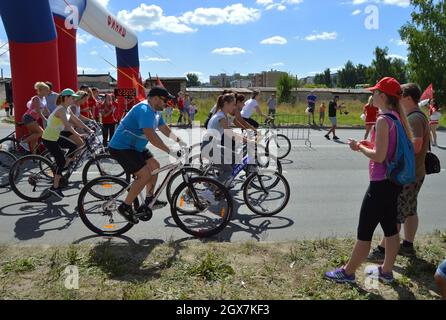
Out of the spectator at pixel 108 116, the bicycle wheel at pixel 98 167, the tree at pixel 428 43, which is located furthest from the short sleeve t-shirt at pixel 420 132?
the tree at pixel 428 43

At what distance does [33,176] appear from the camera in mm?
6941

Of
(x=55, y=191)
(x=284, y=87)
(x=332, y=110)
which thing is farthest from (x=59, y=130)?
(x=284, y=87)

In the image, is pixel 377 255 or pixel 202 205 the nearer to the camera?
pixel 377 255

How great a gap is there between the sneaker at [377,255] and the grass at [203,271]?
0.20 metres

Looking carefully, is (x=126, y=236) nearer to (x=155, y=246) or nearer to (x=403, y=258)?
(x=155, y=246)

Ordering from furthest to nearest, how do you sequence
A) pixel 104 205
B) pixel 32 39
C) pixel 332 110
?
pixel 332 110 < pixel 32 39 < pixel 104 205

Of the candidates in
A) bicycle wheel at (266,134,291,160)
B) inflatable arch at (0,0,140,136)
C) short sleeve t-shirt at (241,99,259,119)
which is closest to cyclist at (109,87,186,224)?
bicycle wheel at (266,134,291,160)

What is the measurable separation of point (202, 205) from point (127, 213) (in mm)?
1003

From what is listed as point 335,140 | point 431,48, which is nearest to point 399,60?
point 431,48

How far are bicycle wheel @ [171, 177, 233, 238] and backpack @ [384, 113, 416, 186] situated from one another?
2254mm

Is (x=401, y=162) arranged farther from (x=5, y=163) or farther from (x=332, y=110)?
(x=332, y=110)

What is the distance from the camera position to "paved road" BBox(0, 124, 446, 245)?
5453 mm

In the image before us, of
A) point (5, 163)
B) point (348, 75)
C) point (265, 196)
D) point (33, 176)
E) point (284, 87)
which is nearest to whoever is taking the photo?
point (265, 196)
